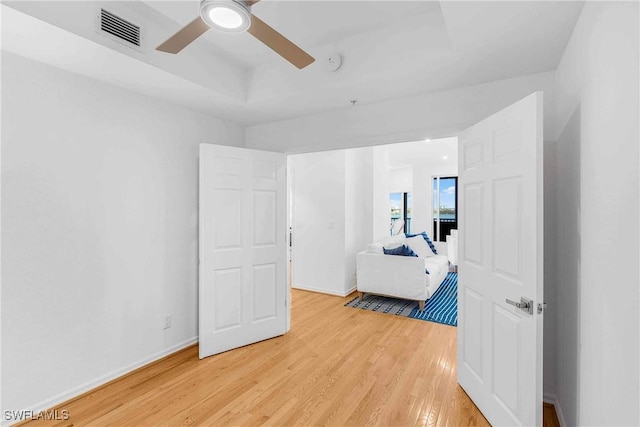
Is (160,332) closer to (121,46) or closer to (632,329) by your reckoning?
(121,46)

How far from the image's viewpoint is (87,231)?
2.32m

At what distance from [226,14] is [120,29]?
104cm

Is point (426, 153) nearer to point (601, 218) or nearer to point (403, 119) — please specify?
point (403, 119)

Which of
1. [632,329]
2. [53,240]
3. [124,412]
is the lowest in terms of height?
[124,412]

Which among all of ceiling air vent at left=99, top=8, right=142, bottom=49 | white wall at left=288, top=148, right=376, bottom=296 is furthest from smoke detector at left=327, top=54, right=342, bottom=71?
white wall at left=288, top=148, right=376, bottom=296

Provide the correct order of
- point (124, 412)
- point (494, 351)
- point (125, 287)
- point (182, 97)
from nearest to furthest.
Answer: point (494, 351) < point (124, 412) < point (125, 287) < point (182, 97)

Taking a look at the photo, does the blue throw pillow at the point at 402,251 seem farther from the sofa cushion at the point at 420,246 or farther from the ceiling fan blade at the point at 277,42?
the ceiling fan blade at the point at 277,42

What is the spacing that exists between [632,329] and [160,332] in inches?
126

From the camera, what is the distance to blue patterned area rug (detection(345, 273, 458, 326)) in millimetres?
3871

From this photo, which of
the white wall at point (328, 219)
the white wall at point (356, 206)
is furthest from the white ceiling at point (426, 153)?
the white wall at point (328, 219)

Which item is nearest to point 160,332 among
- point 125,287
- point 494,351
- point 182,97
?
point 125,287

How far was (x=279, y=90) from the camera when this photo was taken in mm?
2754

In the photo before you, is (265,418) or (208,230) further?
(208,230)

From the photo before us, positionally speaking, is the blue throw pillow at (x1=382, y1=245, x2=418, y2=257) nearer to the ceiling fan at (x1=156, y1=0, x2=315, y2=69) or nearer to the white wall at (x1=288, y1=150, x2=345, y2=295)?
the white wall at (x1=288, y1=150, x2=345, y2=295)
